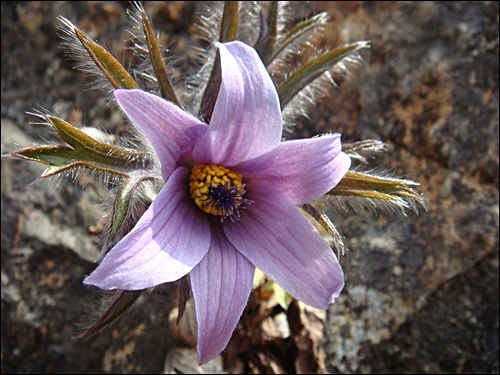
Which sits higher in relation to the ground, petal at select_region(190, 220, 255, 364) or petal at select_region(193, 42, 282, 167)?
petal at select_region(193, 42, 282, 167)

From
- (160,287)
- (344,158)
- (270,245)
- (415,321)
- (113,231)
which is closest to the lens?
(113,231)

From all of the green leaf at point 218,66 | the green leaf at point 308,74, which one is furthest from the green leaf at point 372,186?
the green leaf at point 218,66

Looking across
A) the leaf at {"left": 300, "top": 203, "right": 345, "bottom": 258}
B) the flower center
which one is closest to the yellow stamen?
the flower center

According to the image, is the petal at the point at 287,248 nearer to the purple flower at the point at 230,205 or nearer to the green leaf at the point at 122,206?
the purple flower at the point at 230,205

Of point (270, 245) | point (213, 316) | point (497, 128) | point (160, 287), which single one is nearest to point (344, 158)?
point (270, 245)

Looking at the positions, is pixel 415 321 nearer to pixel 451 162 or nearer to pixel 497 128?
pixel 451 162

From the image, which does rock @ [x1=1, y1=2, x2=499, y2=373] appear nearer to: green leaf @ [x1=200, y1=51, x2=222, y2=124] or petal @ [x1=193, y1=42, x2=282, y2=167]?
green leaf @ [x1=200, y1=51, x2=222, y2=124]
